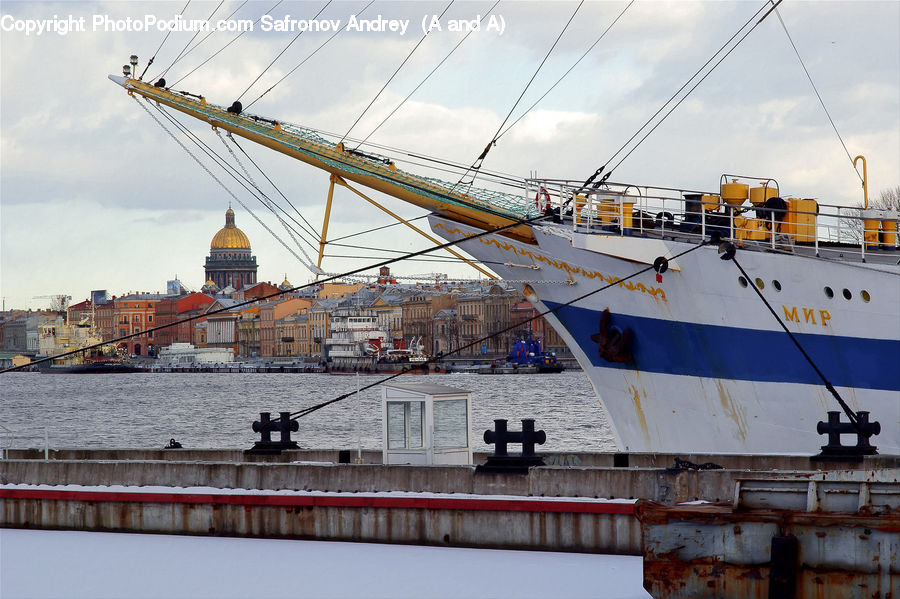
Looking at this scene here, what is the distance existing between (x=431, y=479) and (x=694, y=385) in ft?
25.6

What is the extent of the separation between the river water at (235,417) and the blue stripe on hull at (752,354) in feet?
13.0

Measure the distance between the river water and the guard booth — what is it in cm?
810

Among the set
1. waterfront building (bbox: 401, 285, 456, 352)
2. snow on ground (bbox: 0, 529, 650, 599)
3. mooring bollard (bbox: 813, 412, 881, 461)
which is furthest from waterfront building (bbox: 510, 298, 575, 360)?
snow on ground (bbox: 0, 529, 650, 599)

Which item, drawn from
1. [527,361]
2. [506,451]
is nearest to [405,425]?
[506,451]

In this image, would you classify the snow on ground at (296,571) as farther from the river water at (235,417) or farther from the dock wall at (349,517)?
the river water at (235,417)

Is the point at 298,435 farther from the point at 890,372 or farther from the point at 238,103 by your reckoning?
the point at 890,372

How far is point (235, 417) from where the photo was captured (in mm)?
63062

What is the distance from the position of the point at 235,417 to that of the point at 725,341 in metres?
47.0

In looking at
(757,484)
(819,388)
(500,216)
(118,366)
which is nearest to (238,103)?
(500,216)

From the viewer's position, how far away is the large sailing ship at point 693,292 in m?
18.0

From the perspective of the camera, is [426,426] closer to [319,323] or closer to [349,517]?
[349,517]

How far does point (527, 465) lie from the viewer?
12953mm

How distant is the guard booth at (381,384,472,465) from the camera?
13.5 meters

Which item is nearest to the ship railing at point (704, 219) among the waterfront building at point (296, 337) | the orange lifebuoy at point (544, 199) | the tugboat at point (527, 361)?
the orange lifebuoy at point (544, 199)
